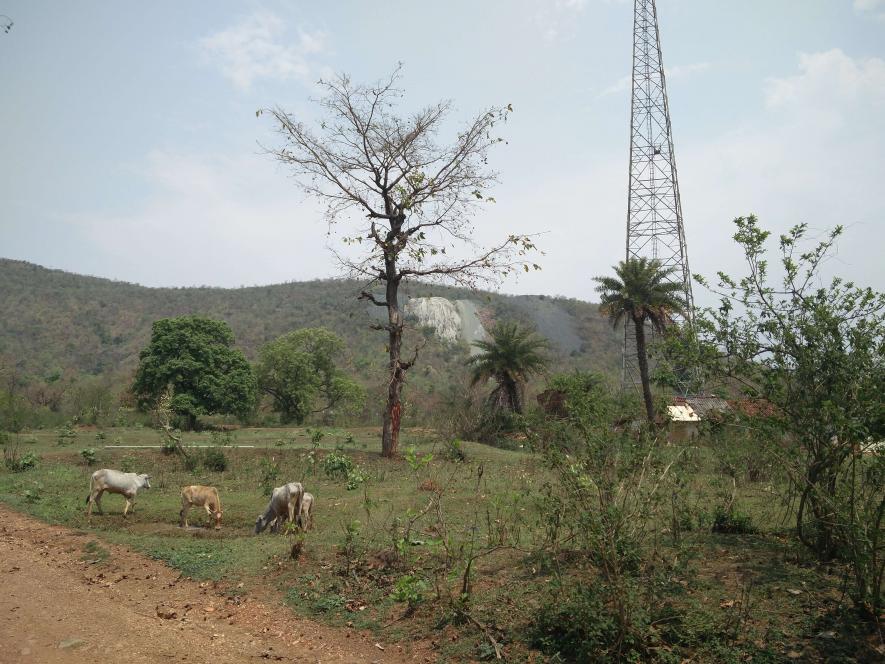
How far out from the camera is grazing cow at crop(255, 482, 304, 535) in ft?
35.0

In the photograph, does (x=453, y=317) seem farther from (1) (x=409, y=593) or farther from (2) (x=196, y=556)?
(1) (x=409, y=593)

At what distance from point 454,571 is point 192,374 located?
29.2 m

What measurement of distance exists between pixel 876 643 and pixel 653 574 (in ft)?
6.10

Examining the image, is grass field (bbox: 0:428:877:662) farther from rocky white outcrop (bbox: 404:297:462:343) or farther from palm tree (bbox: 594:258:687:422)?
rocky white outcrop (bbox: 404:297:462:343)

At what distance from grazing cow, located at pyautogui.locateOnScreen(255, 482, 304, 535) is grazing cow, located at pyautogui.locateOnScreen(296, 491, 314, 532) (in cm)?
9

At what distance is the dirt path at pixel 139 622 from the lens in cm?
648

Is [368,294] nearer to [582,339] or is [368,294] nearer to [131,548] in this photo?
[131,548]

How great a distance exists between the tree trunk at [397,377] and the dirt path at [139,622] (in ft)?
37.0

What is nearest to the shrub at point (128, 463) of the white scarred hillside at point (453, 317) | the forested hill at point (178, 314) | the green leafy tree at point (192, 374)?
the green leafy tree at point (192, 374)

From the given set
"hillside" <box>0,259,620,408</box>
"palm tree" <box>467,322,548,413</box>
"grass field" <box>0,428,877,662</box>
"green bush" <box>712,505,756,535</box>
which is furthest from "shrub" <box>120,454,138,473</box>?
"hillside" <box>0,259,620,408</box>

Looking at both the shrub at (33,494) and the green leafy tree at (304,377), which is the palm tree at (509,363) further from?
the shrub at (33,494)

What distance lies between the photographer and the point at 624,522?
242 inches

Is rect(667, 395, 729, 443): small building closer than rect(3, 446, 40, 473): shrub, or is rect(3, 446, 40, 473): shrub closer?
rect(667, 395, 729, 443): small building

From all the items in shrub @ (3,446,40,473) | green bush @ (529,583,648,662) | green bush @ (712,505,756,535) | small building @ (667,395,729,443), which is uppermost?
small building @ (667,395,729,443)
